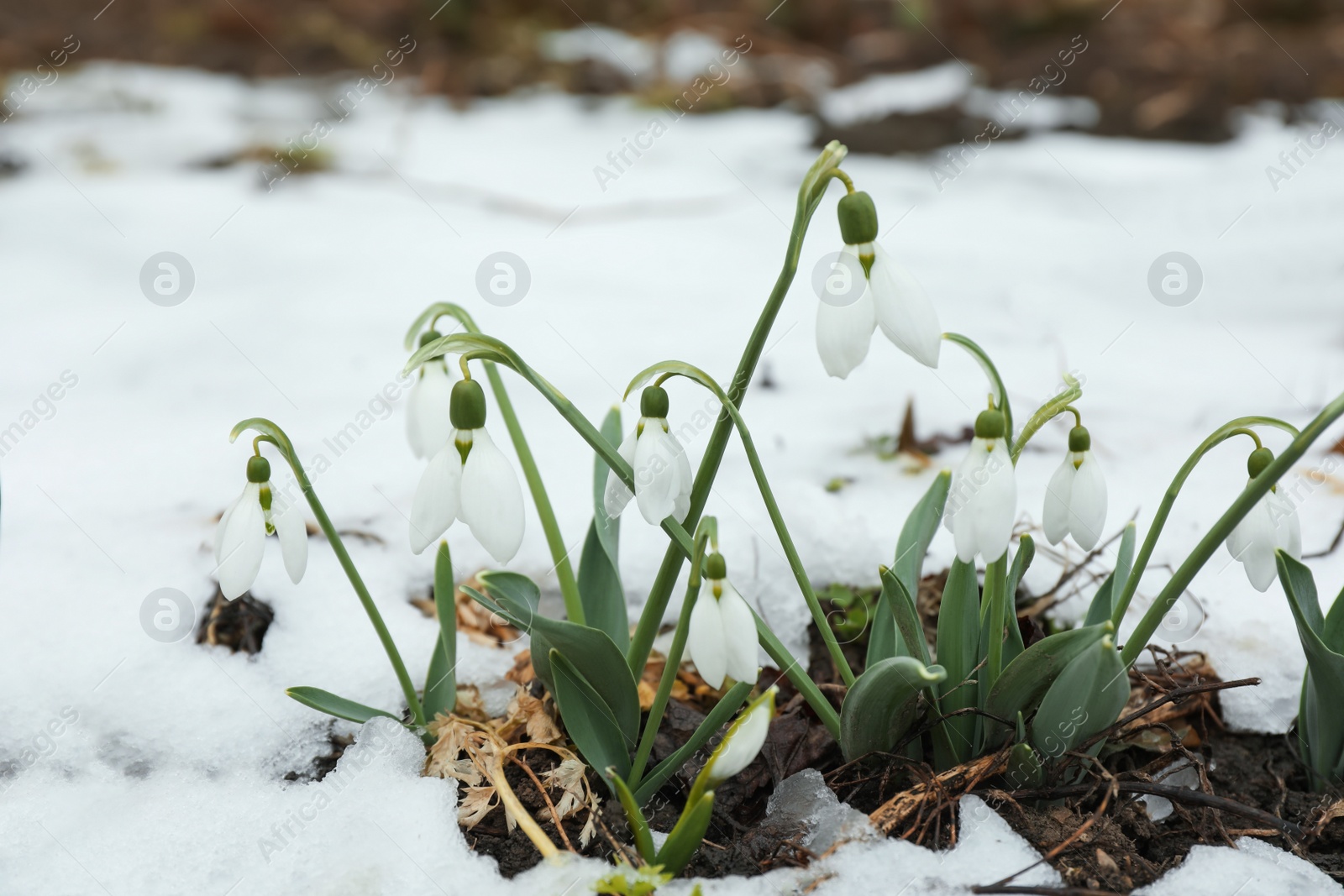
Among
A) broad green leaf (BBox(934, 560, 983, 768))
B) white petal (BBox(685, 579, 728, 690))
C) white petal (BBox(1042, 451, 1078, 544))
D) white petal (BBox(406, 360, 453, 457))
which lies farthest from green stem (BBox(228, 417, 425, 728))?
white petal (BBox(1042, 451, 1078, 544))

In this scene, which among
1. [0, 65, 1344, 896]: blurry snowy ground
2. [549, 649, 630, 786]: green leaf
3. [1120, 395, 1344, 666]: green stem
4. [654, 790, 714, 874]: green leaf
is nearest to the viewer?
[1120, 395, 1344, 666]: green stem

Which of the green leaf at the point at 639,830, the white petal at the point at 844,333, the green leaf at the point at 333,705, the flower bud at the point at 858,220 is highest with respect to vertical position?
the flower bud at the point at 858,220

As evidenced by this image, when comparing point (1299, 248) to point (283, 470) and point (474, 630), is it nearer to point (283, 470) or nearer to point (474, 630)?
point (474, 630)

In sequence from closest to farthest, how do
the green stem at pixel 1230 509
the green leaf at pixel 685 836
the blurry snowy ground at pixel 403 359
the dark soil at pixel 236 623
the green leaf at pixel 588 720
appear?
the green stem at pixel 1230 509, the green leaf at pixel 685 836, the green leaf at pixel 588 720, the blurry snowy ground at pixel 403 359, the dark soil at pixel 236 623

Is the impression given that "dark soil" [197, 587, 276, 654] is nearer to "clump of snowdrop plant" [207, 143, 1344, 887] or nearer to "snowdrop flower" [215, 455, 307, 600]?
"clump of snowdrop plant" [207, 143, 1344, 887]

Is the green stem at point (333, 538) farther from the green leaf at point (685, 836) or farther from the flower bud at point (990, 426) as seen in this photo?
the flower bud at point (990, 426)

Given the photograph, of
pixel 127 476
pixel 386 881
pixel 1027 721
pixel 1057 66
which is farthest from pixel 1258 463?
pixel 1057 66

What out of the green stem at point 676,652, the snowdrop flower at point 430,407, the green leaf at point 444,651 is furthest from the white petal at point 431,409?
the green stem at point 676,652
